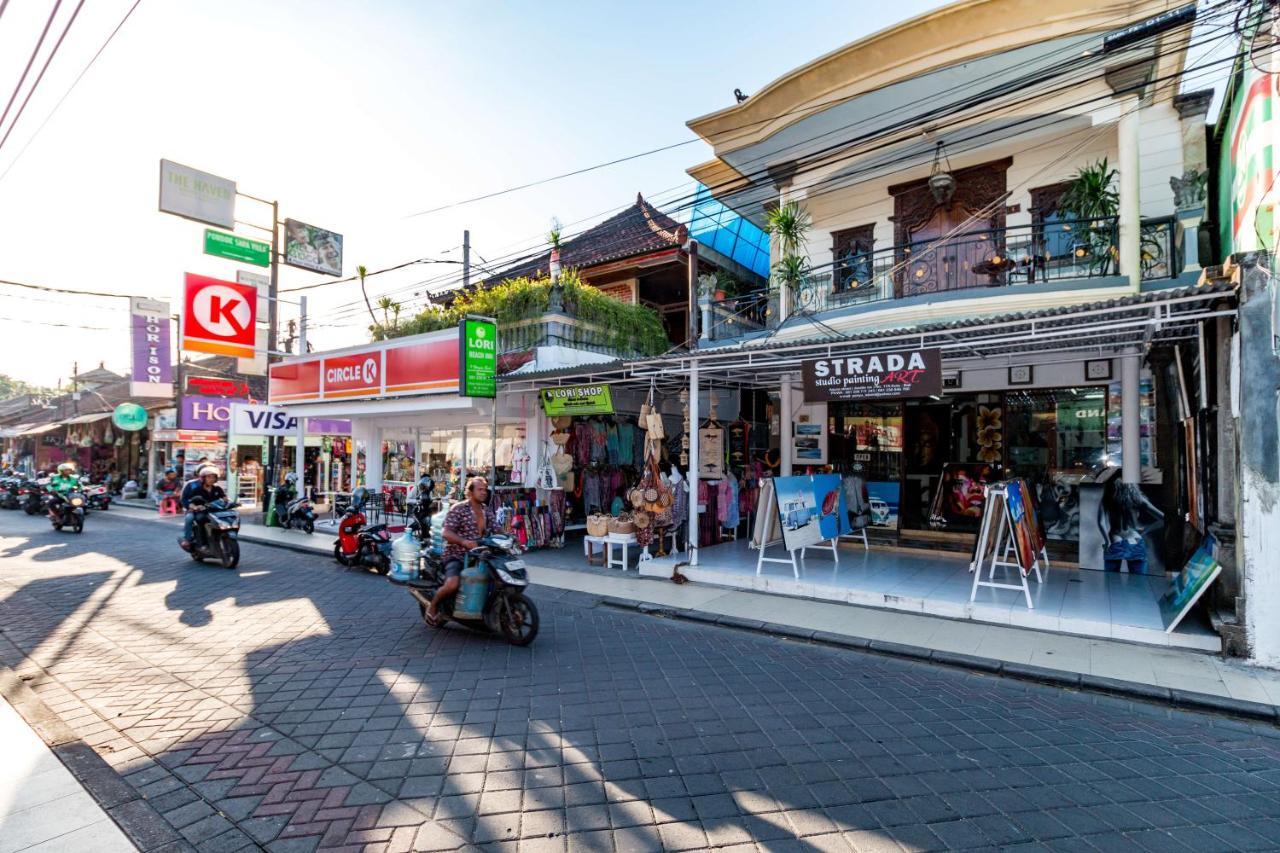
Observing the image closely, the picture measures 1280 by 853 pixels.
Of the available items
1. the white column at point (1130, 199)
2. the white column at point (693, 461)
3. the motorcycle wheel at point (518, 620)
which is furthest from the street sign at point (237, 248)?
the white column at point (1130, 199)

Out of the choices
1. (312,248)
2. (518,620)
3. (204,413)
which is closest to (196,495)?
(518,620)

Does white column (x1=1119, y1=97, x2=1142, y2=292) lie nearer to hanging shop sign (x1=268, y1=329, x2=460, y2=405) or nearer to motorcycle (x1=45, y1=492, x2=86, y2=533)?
hanging shop sign (x1=268, y1=329, x2=460, y2=405)

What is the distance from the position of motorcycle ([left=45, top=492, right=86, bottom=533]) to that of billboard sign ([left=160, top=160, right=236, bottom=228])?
710cm

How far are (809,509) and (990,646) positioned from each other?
315 centimetres

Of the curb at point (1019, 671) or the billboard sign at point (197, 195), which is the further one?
the billboard sign at point (197, 195)

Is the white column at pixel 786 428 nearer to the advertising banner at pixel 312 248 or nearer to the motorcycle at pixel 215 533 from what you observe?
the motorcycle at pixel 215 533

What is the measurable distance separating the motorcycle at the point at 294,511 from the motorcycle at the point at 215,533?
348 centimetres

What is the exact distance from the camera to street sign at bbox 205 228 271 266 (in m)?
14.9

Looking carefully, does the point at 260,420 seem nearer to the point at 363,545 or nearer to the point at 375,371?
the point at 375,371

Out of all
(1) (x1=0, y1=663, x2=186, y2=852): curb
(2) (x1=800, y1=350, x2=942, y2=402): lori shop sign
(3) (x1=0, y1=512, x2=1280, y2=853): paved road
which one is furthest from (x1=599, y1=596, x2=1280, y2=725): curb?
(1) (x1=0, y1=663, x2=186, y2=852): curb

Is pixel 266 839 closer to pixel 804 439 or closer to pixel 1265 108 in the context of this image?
pixel 1265 108

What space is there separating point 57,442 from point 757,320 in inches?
1437

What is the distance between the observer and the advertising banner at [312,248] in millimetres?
16406

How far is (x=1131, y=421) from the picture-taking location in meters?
9.34
